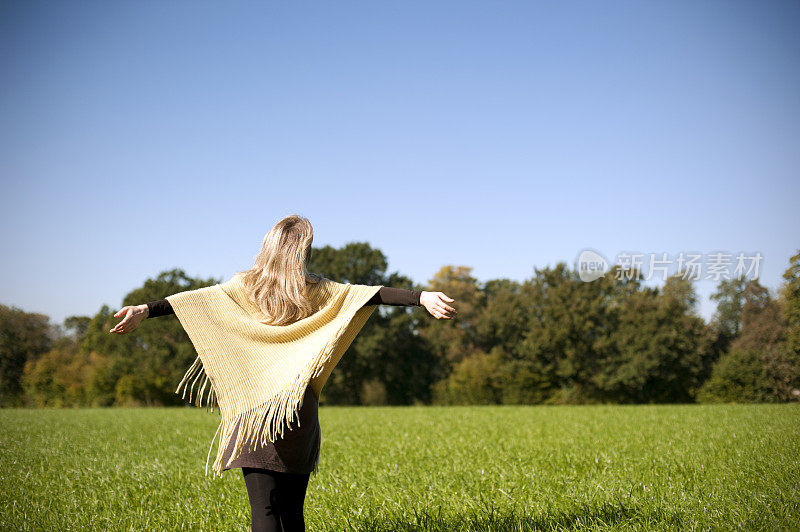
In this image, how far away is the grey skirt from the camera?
3.27m

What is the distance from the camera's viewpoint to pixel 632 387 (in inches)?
1756

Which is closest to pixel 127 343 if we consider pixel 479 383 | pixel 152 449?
pixel 479 383

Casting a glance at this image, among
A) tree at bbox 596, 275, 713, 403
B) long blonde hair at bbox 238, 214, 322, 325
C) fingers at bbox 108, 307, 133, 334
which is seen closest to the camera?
long blonde hair at bbox 238, 214, 322, 325

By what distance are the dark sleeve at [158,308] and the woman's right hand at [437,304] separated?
5.33 feet

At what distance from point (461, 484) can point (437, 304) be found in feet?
14.3

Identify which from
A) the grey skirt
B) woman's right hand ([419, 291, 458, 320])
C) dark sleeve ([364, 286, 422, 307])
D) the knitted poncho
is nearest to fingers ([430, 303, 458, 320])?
woman's right hand ([419, 291, 458, 320])

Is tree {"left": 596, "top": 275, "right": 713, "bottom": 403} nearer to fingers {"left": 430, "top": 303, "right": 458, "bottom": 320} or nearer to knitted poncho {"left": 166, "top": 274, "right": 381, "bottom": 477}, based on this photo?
fingers {"left": 430, "top": 303, "right": 458, "bottom": 320}

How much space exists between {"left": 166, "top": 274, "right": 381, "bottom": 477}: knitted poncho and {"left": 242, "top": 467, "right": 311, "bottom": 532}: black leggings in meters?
0.45

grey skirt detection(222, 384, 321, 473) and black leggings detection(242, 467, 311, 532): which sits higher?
grey skirt detection(222, 384, 321, 473)

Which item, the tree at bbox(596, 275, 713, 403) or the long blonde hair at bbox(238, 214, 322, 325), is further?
the tree at bbox(596, 275, 713, 403)

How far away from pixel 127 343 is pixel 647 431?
45.9m

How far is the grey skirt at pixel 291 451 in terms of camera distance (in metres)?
3.27

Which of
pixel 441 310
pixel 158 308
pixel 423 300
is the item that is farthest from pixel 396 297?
pixel 158 308

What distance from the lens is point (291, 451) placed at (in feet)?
10.9
